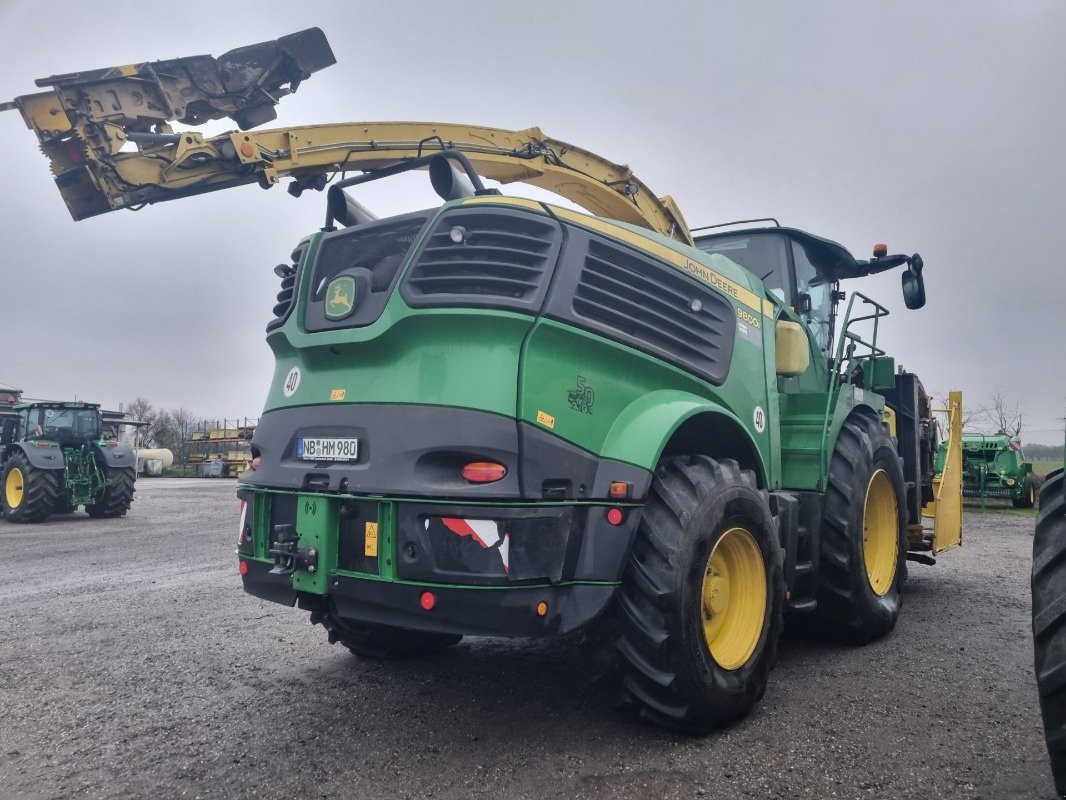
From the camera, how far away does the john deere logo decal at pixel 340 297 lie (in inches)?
144

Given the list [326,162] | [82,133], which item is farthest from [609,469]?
[82,133]

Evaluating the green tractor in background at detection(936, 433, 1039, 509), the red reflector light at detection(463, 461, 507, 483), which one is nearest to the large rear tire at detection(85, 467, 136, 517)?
the red reflector light at detection(463, 461, 507, 483)

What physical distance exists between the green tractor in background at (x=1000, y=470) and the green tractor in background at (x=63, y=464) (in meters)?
18.2

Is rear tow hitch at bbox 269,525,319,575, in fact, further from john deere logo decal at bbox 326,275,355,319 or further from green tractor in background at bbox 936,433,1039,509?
green tractor in background at bbox 936,433,1039,509

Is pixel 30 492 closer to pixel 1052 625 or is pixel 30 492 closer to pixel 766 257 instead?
pixel 766 257

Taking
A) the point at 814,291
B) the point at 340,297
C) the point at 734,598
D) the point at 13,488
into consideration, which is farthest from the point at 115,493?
the point at 734,598

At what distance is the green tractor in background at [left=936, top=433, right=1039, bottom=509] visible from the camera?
17547 mm

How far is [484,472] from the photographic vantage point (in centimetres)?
312

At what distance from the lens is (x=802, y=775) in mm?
3037

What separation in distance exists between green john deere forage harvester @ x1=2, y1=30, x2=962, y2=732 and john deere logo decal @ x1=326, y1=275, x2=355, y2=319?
18mm

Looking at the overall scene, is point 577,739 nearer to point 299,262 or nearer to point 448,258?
point 448,258

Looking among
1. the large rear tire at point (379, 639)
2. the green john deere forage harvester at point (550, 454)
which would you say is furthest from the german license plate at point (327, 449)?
the large rear tire at point (379, 639)

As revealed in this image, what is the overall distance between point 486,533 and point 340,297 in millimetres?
1412

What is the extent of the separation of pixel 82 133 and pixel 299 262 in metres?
3.14
